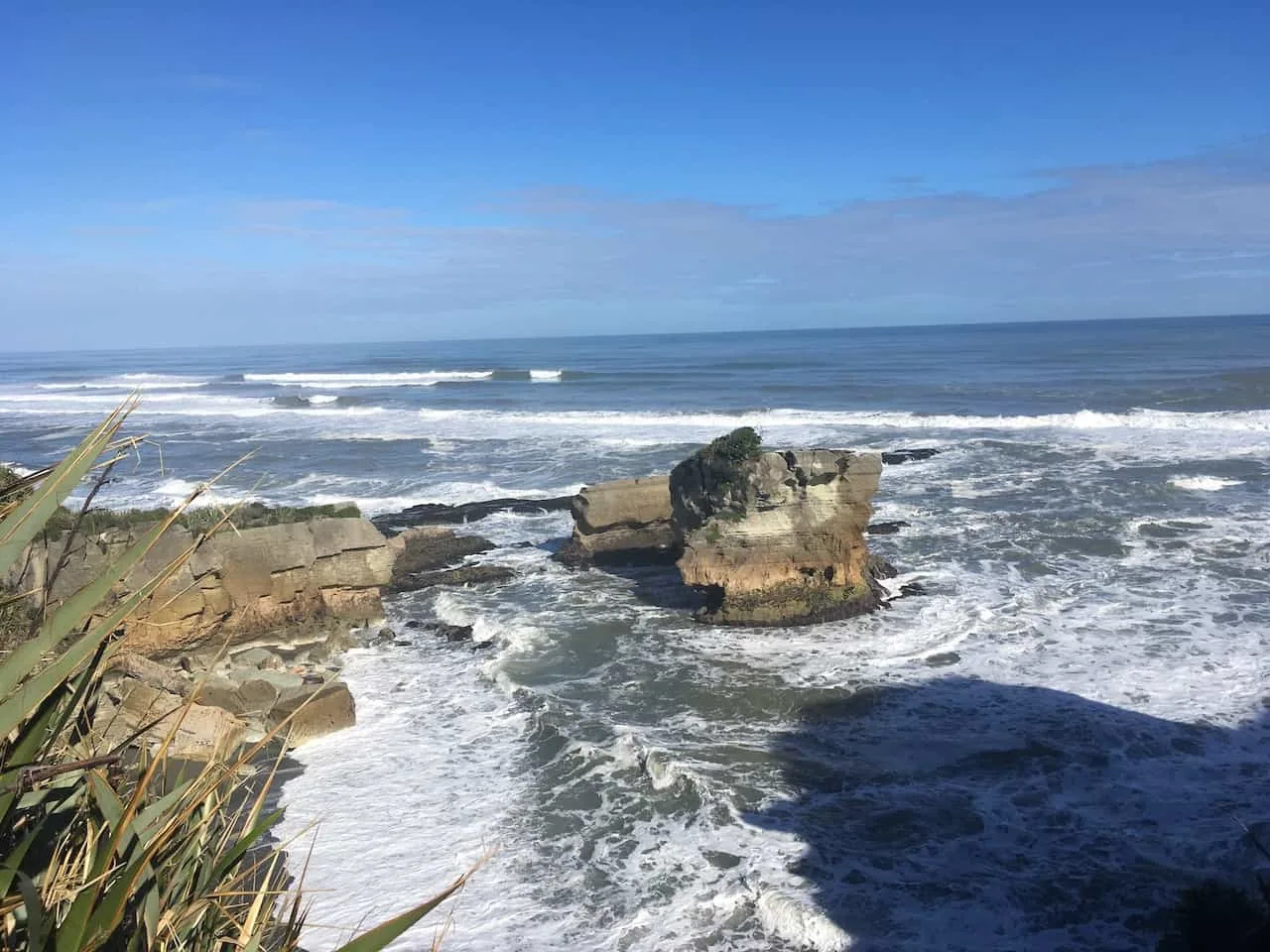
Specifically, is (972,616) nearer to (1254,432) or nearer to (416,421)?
(1254,432)

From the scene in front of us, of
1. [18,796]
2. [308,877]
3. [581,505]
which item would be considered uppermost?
[18,796]

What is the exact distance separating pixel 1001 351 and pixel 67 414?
7172 centimetres

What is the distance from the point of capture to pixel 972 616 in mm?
14352

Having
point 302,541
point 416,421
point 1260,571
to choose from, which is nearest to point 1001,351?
point 416,421

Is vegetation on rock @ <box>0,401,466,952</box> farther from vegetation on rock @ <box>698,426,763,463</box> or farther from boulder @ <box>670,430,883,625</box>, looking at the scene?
vegetation on rock @ <box>698,426,763,463</box>

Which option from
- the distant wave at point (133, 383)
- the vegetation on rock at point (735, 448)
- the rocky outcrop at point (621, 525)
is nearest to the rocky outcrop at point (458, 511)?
the rocky outcrop at point (621, 525)

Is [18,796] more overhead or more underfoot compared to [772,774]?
more overhead

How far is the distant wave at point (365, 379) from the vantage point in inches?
2778

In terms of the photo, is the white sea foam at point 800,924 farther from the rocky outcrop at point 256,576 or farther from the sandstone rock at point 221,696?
the rocky outcrop at point 256,576

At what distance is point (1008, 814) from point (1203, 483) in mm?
18625

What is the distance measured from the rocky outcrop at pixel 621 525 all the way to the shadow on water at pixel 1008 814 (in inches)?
301

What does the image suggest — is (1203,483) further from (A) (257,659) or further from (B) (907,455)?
(A) (257,659)

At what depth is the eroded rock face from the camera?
49.3ft

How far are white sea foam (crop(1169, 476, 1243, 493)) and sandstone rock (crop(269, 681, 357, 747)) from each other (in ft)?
69.7
